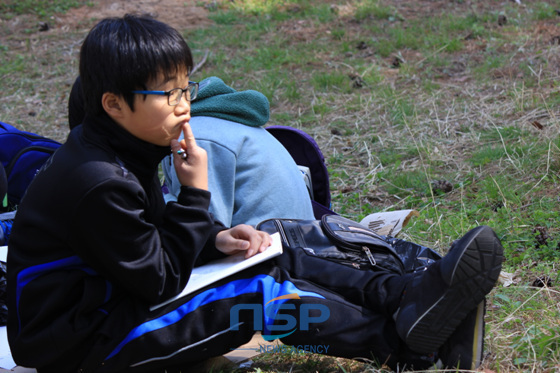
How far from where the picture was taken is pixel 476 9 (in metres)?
7.42

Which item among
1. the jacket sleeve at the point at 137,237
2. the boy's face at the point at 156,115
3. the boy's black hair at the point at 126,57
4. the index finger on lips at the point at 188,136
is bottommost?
the jacket sleeve at the point at 137,237

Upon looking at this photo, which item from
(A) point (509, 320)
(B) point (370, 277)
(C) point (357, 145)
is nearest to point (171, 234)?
(B) point (370, 277)

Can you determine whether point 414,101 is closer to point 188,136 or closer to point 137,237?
point 188,136

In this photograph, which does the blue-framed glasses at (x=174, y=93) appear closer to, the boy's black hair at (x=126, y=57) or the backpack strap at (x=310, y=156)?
the boy's black hair at (x=126, y=57)

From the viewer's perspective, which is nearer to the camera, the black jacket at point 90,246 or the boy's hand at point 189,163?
the black jacket at point 90,246

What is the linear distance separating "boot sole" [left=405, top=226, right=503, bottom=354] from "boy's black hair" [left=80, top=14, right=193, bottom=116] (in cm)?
107

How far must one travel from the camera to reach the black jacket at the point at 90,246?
6.24 ft

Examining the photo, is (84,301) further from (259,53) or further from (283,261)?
(259,53)

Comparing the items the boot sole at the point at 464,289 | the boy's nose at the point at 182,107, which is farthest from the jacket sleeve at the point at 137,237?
the boot sole at the point at 464,289

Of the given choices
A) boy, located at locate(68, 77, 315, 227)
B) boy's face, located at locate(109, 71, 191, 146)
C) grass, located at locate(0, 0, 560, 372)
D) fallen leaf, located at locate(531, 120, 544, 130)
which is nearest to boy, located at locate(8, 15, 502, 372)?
A: boy's face, located at locate(109, 71, 191, 146)

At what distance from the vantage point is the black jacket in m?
1.90

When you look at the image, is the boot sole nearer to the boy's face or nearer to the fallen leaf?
the boy's face

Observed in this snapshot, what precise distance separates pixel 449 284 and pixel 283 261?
2.01 ft

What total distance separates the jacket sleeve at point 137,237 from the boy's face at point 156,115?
182 mm
